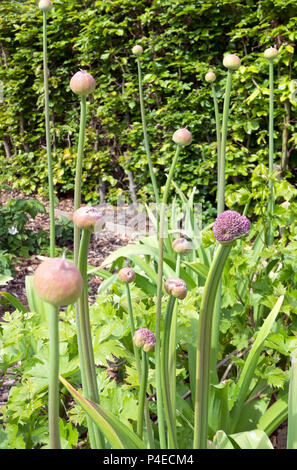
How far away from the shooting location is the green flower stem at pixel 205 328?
612 millimetres

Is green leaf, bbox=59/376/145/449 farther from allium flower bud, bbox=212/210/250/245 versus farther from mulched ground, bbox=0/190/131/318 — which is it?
mulched ground, bbox=0/190/131/318

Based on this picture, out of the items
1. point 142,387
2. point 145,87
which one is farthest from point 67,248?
point 142,387

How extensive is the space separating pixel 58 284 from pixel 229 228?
9.8 inches

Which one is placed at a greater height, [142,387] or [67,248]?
[142,387]

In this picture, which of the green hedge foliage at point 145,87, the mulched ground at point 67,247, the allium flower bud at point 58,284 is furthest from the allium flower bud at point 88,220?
the green hedge foliage at point 145,87

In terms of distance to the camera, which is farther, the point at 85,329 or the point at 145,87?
the point at 145,87

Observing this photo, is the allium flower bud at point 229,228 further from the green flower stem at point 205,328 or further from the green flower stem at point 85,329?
the green flower stem at point 85,329

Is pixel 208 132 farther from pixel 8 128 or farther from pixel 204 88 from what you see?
pixel 8 128

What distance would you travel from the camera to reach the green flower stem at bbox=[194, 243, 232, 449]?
612mm

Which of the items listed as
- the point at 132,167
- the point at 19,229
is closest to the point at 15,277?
the point at 19,229

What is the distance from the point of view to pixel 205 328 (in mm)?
650

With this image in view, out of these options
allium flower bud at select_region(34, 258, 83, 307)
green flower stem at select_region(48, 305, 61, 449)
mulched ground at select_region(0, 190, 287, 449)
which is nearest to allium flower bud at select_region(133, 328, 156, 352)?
green flower stem at select_region(48, 305, 61, 449)

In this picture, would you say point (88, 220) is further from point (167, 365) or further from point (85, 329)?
point (167, 365)

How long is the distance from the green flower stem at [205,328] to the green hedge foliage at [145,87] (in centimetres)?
216
